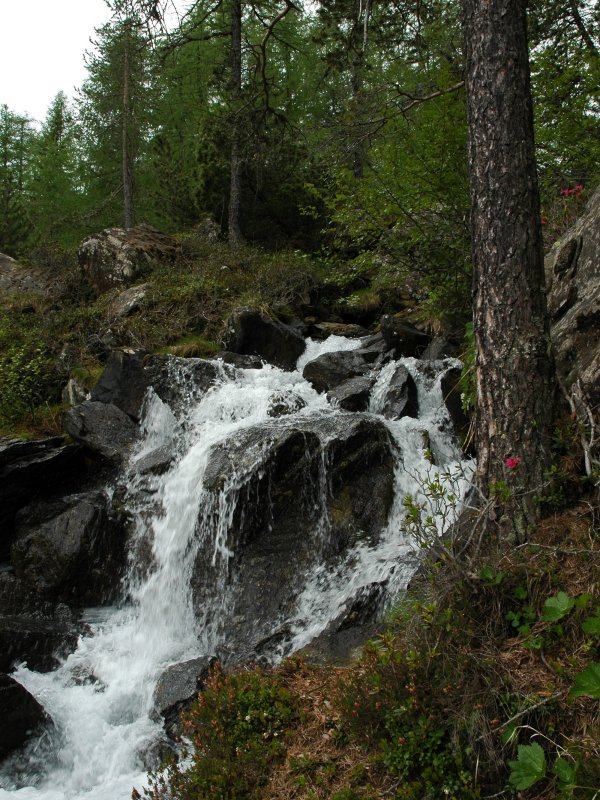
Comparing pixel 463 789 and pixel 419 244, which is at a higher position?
pixel 419 244

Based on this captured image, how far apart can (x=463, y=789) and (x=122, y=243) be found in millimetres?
15357

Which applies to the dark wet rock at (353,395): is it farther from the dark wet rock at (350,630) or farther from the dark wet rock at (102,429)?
the dark wet rock at (350,630)

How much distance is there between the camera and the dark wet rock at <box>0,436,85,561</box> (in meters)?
8.81

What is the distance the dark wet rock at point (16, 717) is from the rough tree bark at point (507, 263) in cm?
492

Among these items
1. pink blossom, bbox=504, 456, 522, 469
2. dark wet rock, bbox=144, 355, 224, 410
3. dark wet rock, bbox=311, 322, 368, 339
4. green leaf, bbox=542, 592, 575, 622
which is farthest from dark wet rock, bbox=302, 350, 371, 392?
green leaf, bbox=542, 592, 575, 622

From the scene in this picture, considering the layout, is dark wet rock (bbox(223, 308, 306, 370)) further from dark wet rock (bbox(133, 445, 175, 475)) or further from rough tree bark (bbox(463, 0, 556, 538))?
rough tree bark (bbox(463, 0, 556, 538))

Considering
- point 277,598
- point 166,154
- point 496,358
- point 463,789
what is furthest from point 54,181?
point 463,789

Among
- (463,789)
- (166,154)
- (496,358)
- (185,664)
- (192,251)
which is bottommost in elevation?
(185,664)

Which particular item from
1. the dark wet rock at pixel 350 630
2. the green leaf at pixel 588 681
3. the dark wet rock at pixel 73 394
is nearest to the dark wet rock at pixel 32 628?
the dark wet rock at pixel 350 630

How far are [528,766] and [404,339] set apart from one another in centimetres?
935

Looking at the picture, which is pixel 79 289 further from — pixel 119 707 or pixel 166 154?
pixel 119 707

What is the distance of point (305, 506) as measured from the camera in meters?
7.88

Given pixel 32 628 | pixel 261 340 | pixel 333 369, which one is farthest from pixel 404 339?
pixel 32 628

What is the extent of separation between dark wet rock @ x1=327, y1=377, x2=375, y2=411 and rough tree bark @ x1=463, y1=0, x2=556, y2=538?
5106mm
